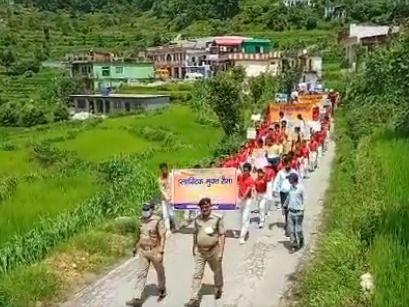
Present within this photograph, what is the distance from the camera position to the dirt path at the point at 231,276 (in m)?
11.2

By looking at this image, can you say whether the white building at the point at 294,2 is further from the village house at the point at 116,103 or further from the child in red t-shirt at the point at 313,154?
the child in red t-shirt at the point at 313,154

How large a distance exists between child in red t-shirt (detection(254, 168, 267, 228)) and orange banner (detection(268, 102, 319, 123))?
1487cm

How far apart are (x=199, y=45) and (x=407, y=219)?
75.6 m

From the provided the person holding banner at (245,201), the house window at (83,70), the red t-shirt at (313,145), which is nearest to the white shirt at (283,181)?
the person holding banner at (245,201)

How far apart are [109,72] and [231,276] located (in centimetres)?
6512

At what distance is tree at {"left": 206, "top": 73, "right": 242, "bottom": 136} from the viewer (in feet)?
108

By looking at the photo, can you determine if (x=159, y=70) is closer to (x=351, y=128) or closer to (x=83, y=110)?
(x=83, y=110)

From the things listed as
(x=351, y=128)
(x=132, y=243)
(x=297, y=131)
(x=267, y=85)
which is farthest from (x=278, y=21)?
(x=132, y=243)

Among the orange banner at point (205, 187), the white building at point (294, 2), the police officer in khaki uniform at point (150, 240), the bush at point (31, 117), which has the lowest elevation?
the bush at point (31, 117)

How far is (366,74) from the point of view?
132 ft

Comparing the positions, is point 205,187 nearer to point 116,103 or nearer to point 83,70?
point 116,103

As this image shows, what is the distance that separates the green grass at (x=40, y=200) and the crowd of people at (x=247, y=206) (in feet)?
9.80

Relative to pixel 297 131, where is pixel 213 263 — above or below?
above

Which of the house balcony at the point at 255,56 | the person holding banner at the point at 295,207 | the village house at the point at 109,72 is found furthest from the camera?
the village house at the point at 109,72
